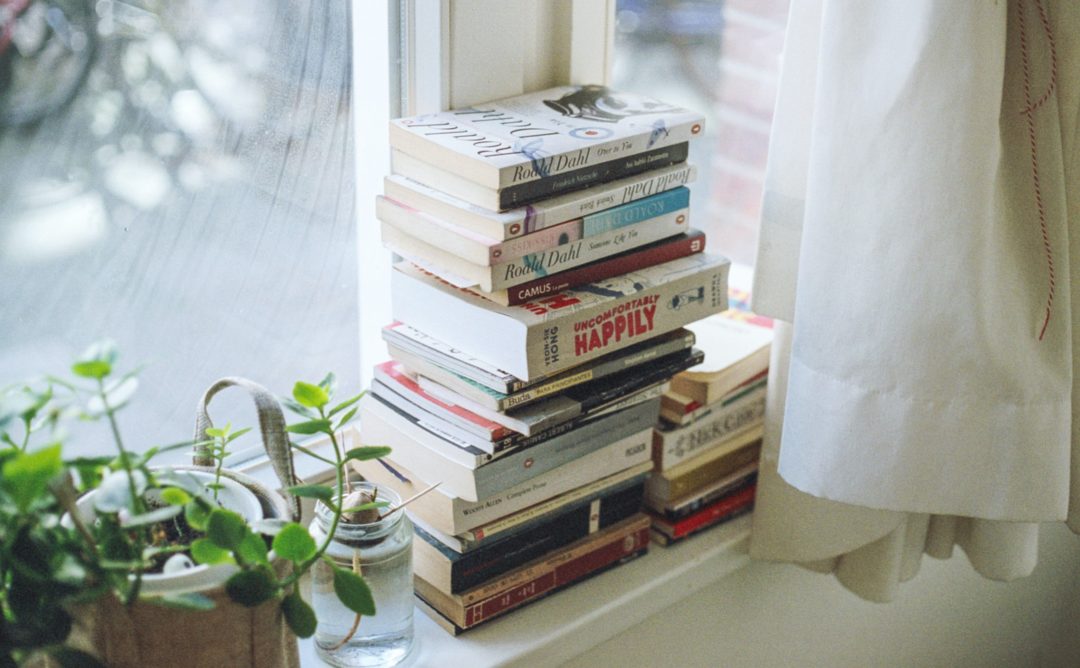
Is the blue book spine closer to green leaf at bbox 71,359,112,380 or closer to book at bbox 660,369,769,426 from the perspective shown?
book at bbox 660,369,769,426

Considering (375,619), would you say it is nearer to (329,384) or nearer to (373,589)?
(373,589)

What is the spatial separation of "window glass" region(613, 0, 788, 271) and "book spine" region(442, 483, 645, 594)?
0.50m

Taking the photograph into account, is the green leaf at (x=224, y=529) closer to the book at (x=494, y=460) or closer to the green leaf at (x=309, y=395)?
the green leaf at (x=309, y=395)

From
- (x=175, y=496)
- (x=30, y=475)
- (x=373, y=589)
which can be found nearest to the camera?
(x=30, y=475)

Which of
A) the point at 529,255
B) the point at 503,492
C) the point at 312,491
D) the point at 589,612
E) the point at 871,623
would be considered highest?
the point at 529,255

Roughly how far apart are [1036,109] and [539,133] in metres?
0.40

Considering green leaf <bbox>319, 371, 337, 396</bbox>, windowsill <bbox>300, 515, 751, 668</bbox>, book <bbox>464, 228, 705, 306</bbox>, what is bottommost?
windowsill <bbox>300, 515, 751, 668</bbox>

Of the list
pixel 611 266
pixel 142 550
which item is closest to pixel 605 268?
pixel 611 266

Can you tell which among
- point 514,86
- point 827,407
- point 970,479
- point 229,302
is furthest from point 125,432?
point 970,479

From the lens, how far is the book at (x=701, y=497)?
1.12 m

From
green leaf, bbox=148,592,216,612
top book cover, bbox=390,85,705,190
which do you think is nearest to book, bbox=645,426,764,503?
top book cover, bbox=390,85,705,190

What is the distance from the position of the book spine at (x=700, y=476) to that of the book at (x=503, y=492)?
6 cm

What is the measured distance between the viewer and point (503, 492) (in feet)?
3.11

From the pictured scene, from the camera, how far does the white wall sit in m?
1.14
